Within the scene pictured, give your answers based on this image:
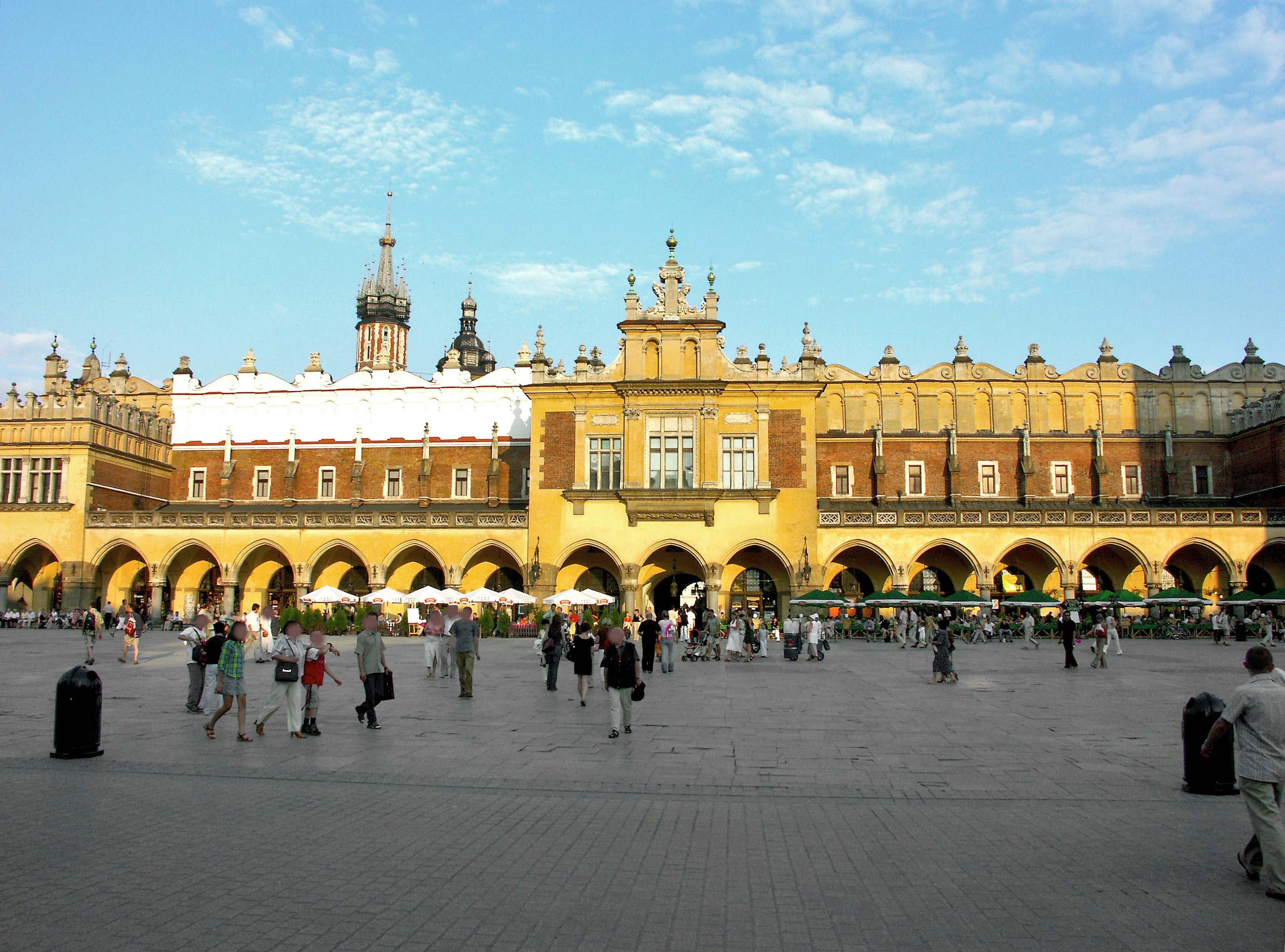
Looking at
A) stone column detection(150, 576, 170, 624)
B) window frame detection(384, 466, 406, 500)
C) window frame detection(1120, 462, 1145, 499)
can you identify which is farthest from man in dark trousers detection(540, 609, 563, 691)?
window frame detection(1120, 462, 1145, 499)

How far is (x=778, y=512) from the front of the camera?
43.3m

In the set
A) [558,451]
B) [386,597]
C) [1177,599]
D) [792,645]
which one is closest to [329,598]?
[386,597]

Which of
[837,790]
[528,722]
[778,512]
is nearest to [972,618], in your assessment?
[778,512]

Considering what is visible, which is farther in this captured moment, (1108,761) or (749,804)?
(1108,761)

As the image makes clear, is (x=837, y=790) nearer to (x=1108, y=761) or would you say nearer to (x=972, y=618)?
(x=1108, y=761)

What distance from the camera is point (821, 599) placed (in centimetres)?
3897

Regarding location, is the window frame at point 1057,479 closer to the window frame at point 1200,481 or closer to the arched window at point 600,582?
the window frame at point 1200,481

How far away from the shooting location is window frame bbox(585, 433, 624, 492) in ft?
146

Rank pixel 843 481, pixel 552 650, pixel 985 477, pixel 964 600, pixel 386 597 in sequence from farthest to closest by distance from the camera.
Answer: pixel 843 481, pixel 985 477, pixel 386 597, pixel 964 600, pixel 552 650

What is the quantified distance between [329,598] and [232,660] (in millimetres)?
27155

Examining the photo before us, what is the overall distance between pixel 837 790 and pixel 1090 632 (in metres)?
31.9

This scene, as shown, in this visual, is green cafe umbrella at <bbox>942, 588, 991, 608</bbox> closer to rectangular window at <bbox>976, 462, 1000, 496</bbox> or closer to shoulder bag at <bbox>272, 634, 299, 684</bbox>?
rectangular window at <bbox>976, 462, 1000, 496</bbox>

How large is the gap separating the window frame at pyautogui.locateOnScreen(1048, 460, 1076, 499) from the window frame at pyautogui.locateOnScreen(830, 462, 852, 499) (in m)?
9.78

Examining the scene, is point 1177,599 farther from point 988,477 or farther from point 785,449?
point 785,449
